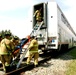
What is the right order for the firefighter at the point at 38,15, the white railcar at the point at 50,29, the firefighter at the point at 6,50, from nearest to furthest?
1. the firefighter at the point at 6,50
2. the white railcar at the point at 50,29
3. the firefighter at the point at 38,15

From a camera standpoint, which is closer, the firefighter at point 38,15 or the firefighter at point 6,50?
the firefighter at point 6,50

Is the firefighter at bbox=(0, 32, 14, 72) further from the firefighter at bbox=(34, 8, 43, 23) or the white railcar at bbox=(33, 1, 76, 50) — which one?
the firefighter at bbox=(34, 8, 43, 23)

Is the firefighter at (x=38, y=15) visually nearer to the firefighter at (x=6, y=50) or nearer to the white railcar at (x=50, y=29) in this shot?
the white railcar at (x=50, y=29)

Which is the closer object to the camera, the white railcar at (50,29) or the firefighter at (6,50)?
the firefighter at (6,50)

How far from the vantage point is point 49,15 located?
42.2 feet

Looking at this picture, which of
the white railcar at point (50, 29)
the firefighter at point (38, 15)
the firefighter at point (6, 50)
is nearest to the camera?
the firefighter at point (6, 50)

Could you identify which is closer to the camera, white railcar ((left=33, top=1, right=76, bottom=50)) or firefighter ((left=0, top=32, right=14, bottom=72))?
A: firefighter ((left=0, top=32, right=14, bottom=72))

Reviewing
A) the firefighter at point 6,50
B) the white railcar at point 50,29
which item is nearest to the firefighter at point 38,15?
the white railcar at point 50,29

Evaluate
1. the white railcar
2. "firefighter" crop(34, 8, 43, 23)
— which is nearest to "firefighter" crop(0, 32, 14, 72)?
the white railcar

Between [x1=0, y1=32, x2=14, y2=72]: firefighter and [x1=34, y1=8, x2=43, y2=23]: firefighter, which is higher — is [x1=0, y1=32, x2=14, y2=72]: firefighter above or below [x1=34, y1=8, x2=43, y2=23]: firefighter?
below

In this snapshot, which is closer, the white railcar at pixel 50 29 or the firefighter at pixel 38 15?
the white railcar at pixel 50 29

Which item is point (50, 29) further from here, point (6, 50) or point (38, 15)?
point (6, 50)

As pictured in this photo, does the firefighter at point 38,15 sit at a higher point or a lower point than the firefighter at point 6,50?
higher

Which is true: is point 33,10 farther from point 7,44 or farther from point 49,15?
point 7,44
